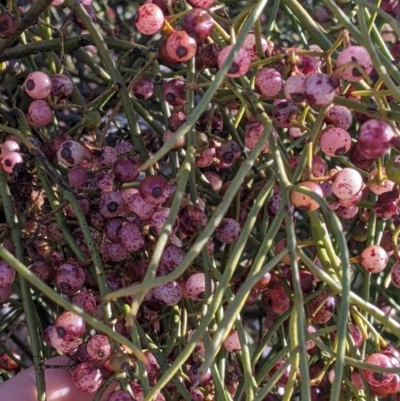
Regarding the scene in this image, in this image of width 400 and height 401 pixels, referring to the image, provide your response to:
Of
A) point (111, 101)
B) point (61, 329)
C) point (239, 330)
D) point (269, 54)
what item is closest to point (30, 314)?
point (61, 329)

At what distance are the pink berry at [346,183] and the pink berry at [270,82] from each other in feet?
0.34

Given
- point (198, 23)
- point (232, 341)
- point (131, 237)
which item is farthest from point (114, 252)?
point (198, 23)

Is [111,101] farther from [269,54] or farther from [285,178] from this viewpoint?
[285,178]

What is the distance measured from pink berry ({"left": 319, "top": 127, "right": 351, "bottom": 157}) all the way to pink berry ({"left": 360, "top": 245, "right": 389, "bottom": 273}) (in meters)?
0.13

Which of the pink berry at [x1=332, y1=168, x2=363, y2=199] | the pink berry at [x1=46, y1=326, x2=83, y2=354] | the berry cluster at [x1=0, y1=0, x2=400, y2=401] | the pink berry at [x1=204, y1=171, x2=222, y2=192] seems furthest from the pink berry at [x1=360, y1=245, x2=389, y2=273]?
the pink berry at [x1=46, y1=326, x2=83, y2=354]

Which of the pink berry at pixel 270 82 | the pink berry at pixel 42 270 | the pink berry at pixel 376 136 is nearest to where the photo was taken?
the pink berry at pixel 376 136

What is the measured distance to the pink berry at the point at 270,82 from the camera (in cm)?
70

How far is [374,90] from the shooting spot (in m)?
0.63

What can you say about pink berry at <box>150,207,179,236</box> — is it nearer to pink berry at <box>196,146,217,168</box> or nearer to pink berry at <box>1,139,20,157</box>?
pink berry at <box>196,146,217,168</box>

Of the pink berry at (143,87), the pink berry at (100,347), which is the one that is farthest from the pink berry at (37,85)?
the pink berry at (100,347)

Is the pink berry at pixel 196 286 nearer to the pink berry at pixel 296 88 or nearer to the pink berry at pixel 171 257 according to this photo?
the pink berry at pixel 171 257

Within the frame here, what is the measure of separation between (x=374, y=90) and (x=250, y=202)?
281 mm

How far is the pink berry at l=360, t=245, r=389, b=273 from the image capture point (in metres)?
0.77

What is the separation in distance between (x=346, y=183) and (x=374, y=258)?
14 centimetres
